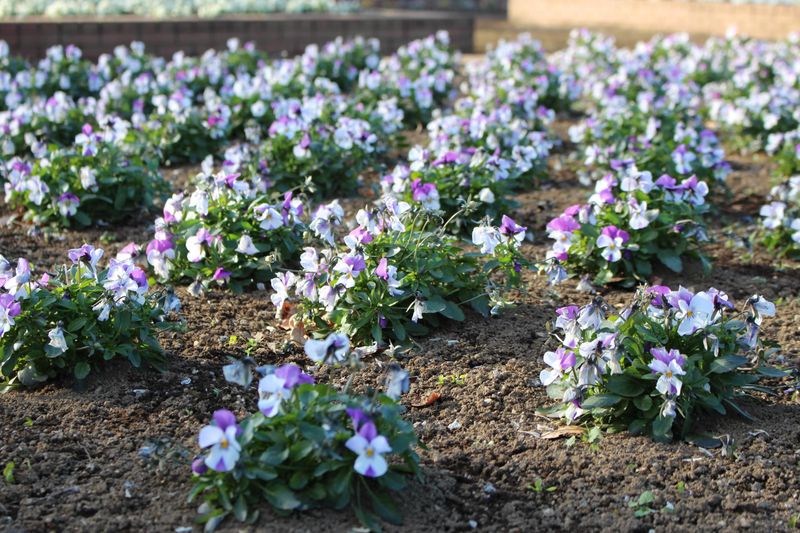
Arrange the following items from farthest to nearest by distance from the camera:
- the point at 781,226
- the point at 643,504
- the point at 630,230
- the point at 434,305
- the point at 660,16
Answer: the point at 660,16 < the point at 781,226 < the point at 630,230 < the point at 434,305 < the point at 643,504

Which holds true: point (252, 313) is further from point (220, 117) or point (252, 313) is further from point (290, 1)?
point (290, 1)

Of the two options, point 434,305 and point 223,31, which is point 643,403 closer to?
point 434,305

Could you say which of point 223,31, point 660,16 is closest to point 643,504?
point 223,31

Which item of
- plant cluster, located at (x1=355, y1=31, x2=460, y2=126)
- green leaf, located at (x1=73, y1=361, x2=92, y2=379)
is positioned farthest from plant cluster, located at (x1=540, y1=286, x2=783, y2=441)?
plant cluster, located at (x1=355, y1=31, x2=460, y2=126)

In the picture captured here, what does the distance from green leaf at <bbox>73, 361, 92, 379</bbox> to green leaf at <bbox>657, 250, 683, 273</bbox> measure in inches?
98.4

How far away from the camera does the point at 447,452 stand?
10.2 ft

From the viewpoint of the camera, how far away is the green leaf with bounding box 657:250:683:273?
14.6 ft

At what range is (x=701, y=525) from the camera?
2.74 meters

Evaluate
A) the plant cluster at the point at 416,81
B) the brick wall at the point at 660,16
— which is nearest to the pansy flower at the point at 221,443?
the plant cluster at the point at 416,81

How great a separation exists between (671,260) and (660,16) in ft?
34.9

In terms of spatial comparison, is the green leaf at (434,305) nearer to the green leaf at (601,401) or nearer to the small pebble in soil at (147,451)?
the green leaf at (601,401)

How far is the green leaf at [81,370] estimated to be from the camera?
3.29 metres

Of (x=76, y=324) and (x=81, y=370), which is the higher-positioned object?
(x=76, y=324)

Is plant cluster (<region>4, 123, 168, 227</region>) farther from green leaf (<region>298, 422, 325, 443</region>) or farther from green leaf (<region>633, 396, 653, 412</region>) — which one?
green leaf (<region>633, 396, 653, 412</region>)
